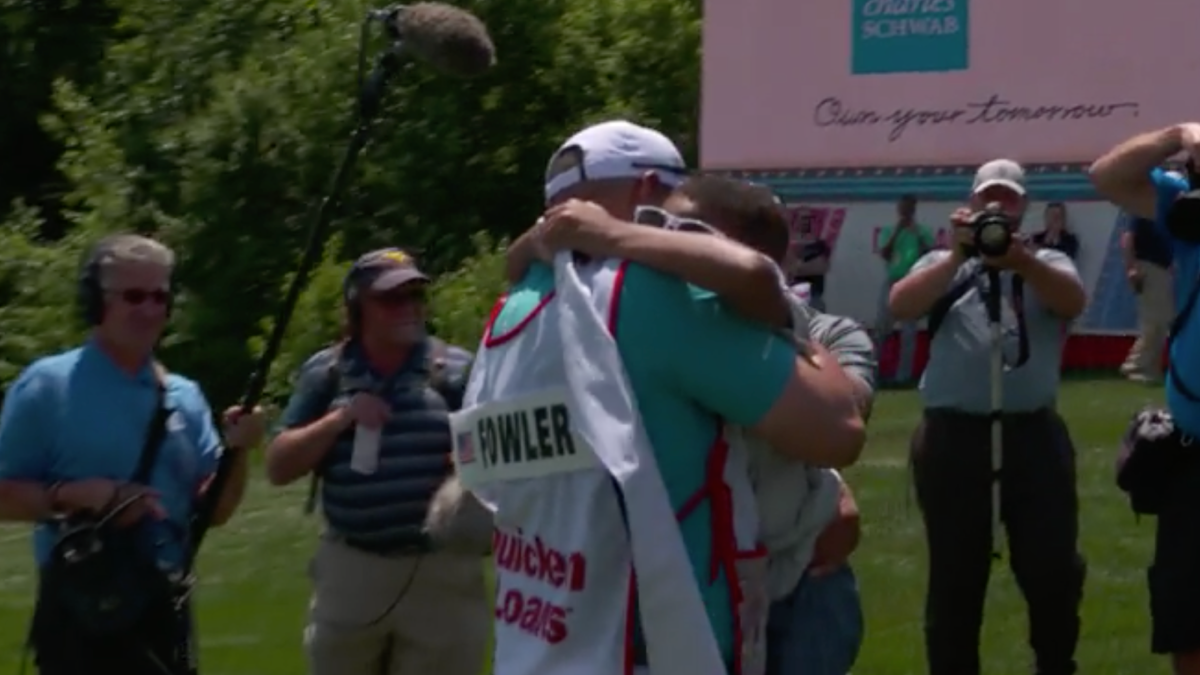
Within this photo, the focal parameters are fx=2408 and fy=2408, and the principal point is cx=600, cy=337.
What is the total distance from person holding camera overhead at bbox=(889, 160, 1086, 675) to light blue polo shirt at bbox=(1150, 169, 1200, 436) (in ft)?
6.89

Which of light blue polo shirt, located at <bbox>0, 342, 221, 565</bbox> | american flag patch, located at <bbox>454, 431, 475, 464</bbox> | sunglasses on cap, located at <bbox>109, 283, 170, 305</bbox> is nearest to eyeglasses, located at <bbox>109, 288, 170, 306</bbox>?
sunglasses on cap, located at <bbox>109, 283, 170, 305</bbox>

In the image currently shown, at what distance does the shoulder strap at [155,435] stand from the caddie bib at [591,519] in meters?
2.28

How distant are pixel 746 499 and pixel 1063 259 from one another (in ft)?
15.5

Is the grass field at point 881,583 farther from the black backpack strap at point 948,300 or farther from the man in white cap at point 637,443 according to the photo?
the man in white cap at point 637,443

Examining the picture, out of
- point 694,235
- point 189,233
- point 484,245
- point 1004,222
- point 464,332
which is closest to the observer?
point 694,235

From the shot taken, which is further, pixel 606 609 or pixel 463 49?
pixel 463 49

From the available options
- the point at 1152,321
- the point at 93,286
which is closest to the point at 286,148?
the point at 1152,321

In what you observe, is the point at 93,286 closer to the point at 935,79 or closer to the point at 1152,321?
the point at 1152,321

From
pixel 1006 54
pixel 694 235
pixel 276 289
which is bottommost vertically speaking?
pixel 276 289

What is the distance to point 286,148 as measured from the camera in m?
23.6

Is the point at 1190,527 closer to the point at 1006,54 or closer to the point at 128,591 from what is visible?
the point at 128,591

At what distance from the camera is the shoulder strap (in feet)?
20.8

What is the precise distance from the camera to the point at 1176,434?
6.25m

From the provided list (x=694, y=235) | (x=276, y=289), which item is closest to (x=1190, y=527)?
(x=694, y=235)
